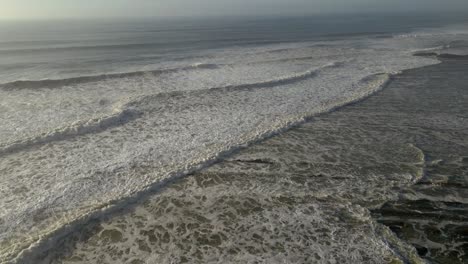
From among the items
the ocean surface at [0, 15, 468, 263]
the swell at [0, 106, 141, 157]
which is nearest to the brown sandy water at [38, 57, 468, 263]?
the ocean surface at [0, 15, 468, 263]

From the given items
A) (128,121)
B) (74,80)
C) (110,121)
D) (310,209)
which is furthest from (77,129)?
(74,80)

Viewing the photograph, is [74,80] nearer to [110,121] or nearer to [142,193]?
[110,121]

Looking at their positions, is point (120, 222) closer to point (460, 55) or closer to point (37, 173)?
point (37, 173)

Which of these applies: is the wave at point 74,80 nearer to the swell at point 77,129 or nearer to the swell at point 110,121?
the swell at point 110,121

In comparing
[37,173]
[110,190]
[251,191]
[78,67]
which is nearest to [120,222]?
[110,190]

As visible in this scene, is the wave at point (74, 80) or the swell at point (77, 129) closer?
the swell at point (77, 129)

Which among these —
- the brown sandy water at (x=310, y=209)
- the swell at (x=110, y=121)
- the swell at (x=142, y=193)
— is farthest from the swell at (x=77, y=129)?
the brown sandy water at (x=310, y=209)
